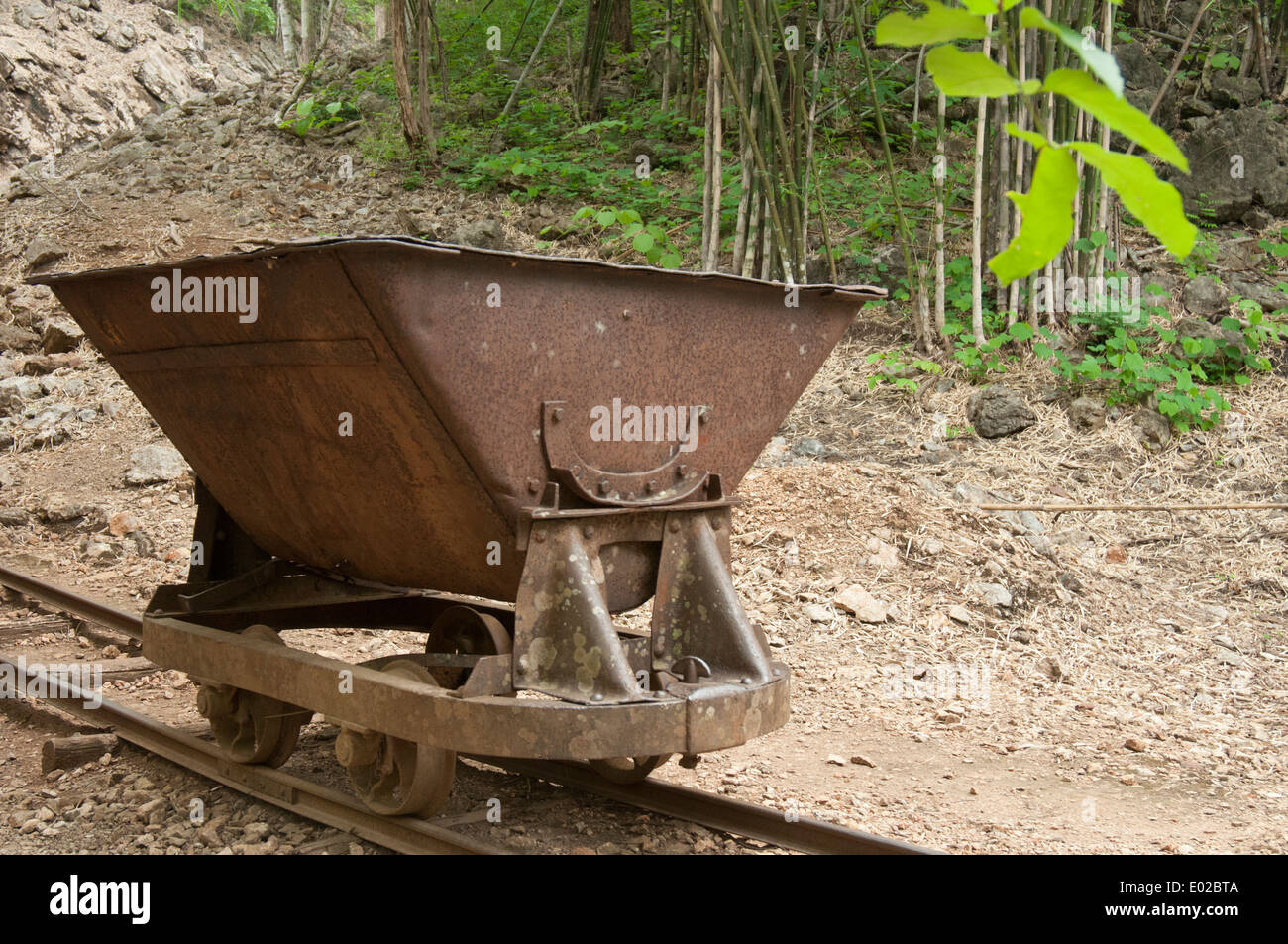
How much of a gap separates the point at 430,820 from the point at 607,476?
3.94ft

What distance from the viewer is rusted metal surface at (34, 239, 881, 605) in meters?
2.96

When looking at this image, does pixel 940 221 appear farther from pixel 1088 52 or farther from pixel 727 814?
pixel 1088 52

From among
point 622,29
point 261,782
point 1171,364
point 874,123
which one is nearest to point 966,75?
point 261,782

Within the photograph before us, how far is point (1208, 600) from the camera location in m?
6.11

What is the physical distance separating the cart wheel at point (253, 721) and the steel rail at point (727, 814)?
0.81 meters

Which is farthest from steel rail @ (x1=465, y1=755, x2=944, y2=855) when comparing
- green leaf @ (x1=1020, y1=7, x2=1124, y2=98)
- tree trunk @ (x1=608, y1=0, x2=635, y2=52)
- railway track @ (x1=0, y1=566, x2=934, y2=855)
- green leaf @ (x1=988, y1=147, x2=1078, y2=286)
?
tree trunk @ (x1=608, y1=0, x2=635, y2=52)

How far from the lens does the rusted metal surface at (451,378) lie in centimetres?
296

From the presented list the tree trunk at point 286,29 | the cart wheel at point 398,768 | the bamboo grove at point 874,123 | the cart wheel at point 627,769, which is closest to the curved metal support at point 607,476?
the cart wheel at point 398,768

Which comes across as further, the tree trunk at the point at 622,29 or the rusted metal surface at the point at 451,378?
the tree trunk at the point at 622,29

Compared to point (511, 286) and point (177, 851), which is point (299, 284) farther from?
point (177, 851)

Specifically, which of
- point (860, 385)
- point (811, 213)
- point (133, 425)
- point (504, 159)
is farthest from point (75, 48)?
point (860, 385)

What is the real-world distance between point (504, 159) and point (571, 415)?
8.89 meters

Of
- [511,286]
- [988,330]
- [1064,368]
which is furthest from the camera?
[988,330]

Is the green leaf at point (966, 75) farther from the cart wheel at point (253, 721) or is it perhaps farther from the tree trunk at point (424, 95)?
the tree trunk at point (424, 95)
